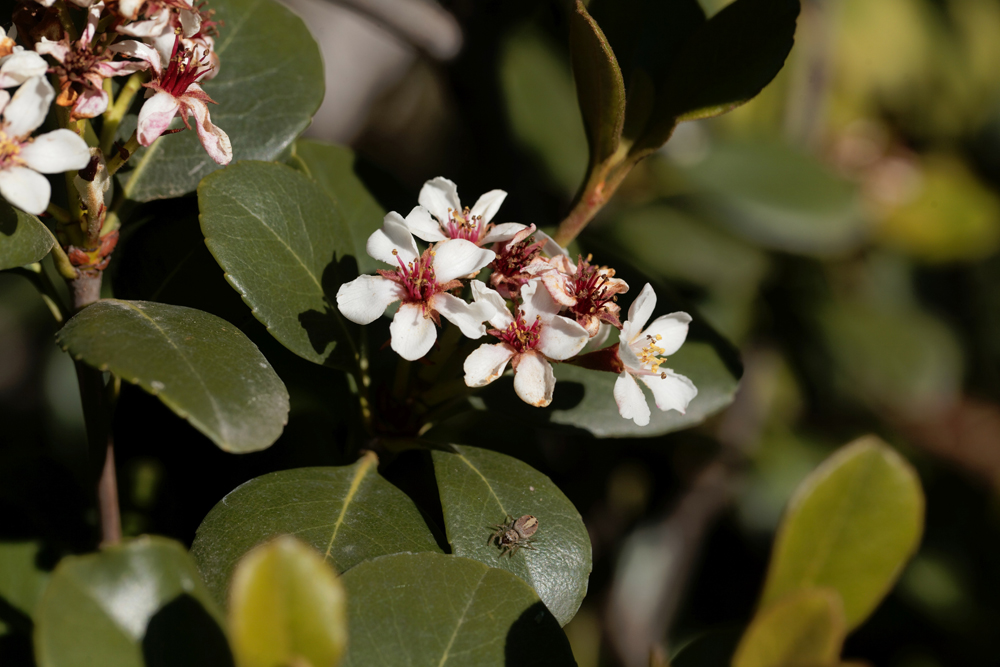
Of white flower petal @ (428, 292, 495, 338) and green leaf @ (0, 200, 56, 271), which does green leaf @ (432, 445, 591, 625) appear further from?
green leaf @ (0, 200, 56, 271)

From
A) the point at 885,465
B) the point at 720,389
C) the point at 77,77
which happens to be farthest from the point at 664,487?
the point at 77,77

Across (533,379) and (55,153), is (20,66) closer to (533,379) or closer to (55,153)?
(55,153)

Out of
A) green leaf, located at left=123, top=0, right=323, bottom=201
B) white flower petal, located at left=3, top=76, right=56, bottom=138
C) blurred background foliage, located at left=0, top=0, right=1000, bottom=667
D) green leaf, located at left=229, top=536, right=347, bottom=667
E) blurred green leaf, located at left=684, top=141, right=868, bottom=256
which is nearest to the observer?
green leaf, located at left=229, top=536, right=347, bottom=667

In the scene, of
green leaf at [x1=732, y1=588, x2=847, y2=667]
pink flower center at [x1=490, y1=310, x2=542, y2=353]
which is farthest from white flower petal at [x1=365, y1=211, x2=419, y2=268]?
green leaf at [x1=732, y1=588, x2=847, y2=667]

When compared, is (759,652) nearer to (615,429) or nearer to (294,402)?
(615,429)

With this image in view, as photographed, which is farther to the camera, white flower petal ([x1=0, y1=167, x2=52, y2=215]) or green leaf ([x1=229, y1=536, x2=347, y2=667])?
white flower petal ([x1=0, y1=167, x2=52, y2=215])

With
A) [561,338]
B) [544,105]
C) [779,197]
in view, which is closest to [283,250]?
[561,338]
